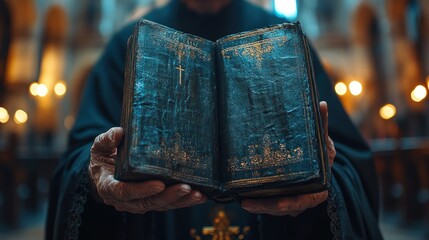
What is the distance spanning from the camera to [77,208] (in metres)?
1.62

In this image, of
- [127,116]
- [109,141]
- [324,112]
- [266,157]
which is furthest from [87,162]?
[324,112]

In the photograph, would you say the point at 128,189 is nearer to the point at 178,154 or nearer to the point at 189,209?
the point at 178,154

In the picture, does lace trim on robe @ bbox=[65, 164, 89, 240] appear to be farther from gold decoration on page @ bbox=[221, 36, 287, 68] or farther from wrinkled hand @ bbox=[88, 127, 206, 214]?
gold decoration on page @ bbox=[221, 36, 287, 68]

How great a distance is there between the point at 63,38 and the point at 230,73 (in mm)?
20068

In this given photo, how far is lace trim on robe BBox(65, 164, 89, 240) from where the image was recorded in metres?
1.60

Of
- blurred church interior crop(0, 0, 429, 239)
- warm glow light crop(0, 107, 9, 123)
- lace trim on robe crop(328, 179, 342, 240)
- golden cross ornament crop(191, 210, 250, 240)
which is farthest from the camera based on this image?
warm glow light crop(0, 107, 9, 123)

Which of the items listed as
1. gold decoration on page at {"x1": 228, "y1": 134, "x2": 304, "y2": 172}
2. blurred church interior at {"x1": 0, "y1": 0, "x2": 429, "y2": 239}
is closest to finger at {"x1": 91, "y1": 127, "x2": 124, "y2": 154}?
gold decoration on page at {"x1": 228, "y1": 134, "x2": 304, "y2": 172}

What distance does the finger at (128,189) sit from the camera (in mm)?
1108

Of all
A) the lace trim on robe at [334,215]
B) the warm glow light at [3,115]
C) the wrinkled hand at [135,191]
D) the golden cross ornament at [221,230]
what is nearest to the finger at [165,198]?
the wrinkled hand at [135,191]

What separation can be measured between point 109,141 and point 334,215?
0.80 m

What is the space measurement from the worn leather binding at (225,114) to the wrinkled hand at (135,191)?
0.02m

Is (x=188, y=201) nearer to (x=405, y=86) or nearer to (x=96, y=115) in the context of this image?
(x=96, y=115)

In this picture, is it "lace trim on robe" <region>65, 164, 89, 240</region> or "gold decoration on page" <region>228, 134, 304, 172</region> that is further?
"lace trim on robe" <region>65, 164, 89, 240</region>

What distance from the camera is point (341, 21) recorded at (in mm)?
20188
